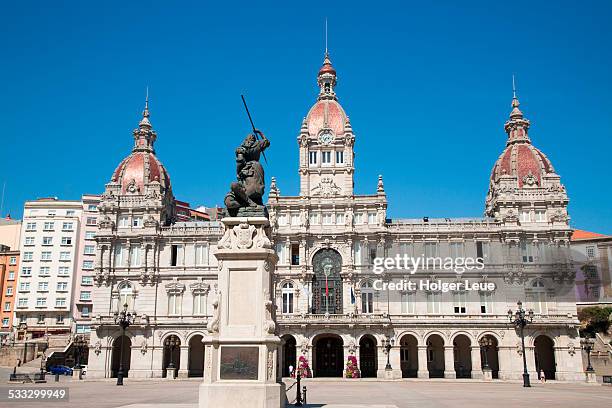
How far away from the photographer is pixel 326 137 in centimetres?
7294

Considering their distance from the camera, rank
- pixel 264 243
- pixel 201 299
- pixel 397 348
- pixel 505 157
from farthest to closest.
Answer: pixel 505 157 < pixel 201 299 < pixel 397 348 < pixel 264 243

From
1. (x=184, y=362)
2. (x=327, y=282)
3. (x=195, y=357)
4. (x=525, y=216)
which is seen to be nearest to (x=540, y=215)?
(x=525, y=216)

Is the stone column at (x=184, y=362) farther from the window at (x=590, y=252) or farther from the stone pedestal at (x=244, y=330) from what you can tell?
the window at (x=590, y=252)

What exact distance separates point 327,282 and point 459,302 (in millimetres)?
15272

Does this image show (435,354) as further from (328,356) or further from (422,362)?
(328,356)

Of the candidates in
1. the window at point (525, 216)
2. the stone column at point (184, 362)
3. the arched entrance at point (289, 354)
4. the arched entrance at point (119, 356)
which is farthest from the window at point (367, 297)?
the arched entrance at point (119, 356)

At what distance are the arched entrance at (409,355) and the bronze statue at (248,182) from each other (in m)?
50.7

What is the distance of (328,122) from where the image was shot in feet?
243

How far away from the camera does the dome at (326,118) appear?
73688 millimetres

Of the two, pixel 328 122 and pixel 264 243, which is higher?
pixel 328 122

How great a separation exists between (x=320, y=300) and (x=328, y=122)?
22265mm

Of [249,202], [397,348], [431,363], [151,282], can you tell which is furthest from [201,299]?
[249,202]

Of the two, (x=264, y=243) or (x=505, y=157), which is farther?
(x=505, y=157)

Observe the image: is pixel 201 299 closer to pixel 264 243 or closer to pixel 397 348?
pixel 397 348
